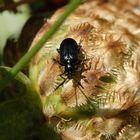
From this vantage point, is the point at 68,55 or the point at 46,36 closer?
the point at 46,36

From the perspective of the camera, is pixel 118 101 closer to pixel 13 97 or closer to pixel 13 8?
pixel 13 97

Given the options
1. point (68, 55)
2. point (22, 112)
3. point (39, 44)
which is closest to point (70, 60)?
point (68, 55)

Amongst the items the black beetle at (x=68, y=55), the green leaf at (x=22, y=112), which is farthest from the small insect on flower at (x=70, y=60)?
the green leaf at (x=22, y=112)

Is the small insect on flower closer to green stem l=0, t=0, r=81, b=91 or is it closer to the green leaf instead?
the green leaf

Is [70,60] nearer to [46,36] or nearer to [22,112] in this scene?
[22,112]

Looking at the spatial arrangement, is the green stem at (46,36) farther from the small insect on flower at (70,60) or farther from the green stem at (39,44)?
the small insect on flower at (70,60)

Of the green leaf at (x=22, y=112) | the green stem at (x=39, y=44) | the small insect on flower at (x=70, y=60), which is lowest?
the green leaf at (x=22, y=112)
